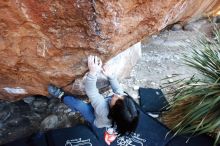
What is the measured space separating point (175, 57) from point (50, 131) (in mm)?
2479

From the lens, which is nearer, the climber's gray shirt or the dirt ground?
the climber's gray shirt

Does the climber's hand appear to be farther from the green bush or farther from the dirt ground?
the dirt ground

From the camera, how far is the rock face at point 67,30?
233cm

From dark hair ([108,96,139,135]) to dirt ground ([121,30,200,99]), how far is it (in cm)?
128

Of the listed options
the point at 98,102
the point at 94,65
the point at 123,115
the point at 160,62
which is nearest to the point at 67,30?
the point at 94,65

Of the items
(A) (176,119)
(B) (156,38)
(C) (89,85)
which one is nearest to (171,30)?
(B) (156,38)

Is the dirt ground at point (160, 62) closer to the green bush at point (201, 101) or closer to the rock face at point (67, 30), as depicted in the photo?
the green bush at point (201, 101)

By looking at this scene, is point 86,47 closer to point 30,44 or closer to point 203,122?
point 30,44

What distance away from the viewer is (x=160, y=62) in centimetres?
473

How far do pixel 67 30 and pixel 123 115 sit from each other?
2.68ft

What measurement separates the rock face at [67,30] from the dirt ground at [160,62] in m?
1.28

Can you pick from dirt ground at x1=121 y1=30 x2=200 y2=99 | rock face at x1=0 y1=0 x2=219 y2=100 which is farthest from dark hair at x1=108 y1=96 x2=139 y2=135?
dirt ground at x1=121 y1=30 x2=200 y2=99

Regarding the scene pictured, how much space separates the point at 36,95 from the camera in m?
3.67

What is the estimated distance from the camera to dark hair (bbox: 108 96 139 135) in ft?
8.41
